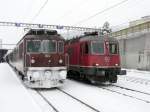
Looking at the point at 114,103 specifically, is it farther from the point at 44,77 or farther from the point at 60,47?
the point at 60,47

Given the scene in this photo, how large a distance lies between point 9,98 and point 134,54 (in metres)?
26.3

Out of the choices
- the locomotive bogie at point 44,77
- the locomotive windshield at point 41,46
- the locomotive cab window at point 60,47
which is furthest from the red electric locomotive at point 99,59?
the locomotive windshield at point 41,46

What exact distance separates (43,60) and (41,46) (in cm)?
83

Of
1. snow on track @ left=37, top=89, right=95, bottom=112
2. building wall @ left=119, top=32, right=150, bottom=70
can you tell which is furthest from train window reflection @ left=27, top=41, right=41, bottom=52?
building wall @ left=119, top=32, right=150, bottom=70

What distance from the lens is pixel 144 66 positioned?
3378cm

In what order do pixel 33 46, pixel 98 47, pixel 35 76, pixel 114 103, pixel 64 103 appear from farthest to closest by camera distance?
pixel 98 47
pixel 33 46
pixel 35 76
pixel 64 103
pixel 114 103

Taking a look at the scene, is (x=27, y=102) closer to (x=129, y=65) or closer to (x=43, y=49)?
(x=43, y=49)

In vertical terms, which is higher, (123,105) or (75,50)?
(75,50)

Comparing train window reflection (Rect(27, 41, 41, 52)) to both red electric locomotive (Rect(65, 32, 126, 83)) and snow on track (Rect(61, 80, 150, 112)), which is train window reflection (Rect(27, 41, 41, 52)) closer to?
red electric locomotive (Rect(65, 32, 126, 83))

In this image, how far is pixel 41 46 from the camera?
15625 millimetres

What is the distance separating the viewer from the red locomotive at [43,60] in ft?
49.3

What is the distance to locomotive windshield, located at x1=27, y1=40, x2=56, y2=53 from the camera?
15.5 metres

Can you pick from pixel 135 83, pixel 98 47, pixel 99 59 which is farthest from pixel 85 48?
pixel 135 83

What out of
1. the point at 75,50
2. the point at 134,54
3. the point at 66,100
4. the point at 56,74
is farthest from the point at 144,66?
the point at 66,100
